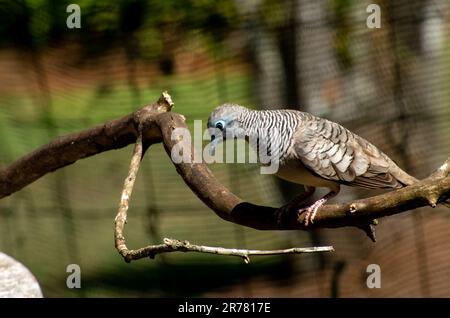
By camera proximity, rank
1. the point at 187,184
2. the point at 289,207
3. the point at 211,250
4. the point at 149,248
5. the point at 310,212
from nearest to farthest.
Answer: the point at 211,250, the point at 149,248, the point at 310,212, the point at 187,184, the point at 289,207

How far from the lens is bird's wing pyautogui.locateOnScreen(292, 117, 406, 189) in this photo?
13.5 ft

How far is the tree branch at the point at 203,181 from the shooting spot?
3.08m

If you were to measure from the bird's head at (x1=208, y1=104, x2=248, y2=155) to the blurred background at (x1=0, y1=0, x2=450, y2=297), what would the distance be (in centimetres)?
234

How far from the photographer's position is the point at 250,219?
3.61m

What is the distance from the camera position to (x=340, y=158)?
13.7ft

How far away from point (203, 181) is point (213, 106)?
9.43 feet

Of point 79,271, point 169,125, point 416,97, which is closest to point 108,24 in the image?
point 79,271

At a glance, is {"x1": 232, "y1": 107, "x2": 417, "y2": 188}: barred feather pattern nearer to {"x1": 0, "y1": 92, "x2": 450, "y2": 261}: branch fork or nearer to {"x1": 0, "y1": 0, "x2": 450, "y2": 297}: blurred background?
{"x1": 0, "y1": 92, "x2": 450, "y2": 261}: branch fork

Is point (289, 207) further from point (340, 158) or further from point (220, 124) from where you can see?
point (220, 124)

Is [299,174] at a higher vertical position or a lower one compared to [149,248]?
higher

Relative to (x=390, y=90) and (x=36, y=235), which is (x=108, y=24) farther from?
(x=390, y=90)

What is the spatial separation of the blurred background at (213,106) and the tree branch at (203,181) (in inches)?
85.9

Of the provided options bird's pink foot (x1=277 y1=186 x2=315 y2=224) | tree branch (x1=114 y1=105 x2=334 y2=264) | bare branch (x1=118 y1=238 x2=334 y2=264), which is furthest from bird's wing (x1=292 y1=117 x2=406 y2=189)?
bare branch (x1=118 y1=238 x2=334 y2=264)

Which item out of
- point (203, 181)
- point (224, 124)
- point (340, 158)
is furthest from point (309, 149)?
point (203, 181)
